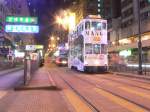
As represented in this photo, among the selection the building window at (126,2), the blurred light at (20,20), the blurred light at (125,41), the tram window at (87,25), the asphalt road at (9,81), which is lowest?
the asphalt road at (9,81)

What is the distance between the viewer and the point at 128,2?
108438 millimetres

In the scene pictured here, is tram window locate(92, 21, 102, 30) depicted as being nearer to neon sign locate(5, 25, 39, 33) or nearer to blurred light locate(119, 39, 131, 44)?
neon sign locate(5, 25, 39, 33)

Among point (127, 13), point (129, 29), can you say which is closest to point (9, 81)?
point (129, 29)

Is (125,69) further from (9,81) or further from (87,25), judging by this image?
(9,81)

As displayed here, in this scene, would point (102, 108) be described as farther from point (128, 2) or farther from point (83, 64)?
point (128, 2)

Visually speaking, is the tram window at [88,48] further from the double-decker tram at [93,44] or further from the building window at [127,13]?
the building window at [127,13]

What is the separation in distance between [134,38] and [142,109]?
83.3 m

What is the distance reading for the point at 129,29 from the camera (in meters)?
101

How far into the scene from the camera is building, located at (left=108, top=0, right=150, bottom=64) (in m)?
85.6

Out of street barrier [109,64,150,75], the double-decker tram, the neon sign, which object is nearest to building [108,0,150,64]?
street barrier [109,64,150,75]

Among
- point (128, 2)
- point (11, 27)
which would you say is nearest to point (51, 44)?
point (128, 2)

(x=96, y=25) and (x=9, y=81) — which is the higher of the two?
(x=96, y=25)

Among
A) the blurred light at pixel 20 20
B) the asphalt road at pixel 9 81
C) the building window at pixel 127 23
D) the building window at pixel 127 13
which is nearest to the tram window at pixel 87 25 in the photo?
the blurred light at pixel 20 20

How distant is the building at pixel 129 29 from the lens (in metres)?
85.6
